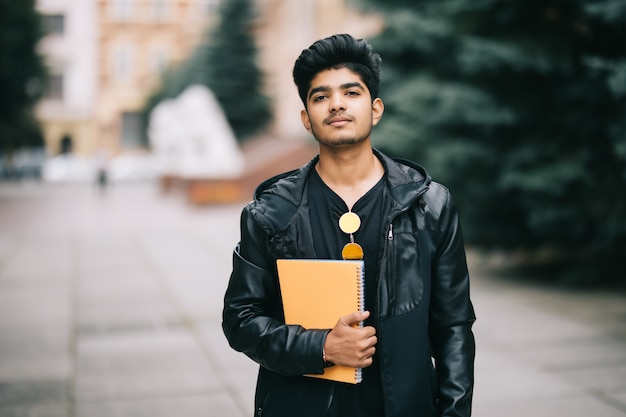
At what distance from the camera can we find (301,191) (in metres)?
2.41

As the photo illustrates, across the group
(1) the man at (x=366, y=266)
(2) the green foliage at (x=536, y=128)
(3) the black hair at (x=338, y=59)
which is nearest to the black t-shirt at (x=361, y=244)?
(1) the man at (x=366, y=266)

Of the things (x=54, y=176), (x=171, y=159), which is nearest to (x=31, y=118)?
(x=171, y=159)

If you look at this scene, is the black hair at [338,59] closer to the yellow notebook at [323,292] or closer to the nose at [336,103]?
the nose at [336,103]

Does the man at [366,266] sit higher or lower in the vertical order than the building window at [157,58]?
lower

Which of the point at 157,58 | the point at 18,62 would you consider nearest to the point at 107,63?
the point at 157,58

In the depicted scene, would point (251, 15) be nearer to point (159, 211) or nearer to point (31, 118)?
point (31, 118)

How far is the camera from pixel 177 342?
7.28 meters

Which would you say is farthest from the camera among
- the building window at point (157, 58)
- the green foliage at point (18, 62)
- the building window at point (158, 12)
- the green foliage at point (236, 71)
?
the building window at point (157, 58)

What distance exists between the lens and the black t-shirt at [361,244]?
7.64 ft

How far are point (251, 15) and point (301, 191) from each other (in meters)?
34.1

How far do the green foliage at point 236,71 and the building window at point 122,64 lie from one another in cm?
2338

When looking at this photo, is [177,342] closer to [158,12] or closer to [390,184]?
[390,184]

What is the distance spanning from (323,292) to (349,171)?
0.39m

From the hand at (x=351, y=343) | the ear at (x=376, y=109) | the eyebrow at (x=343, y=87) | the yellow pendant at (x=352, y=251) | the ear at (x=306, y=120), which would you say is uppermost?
the eyebrow at (x=343, y=87)
